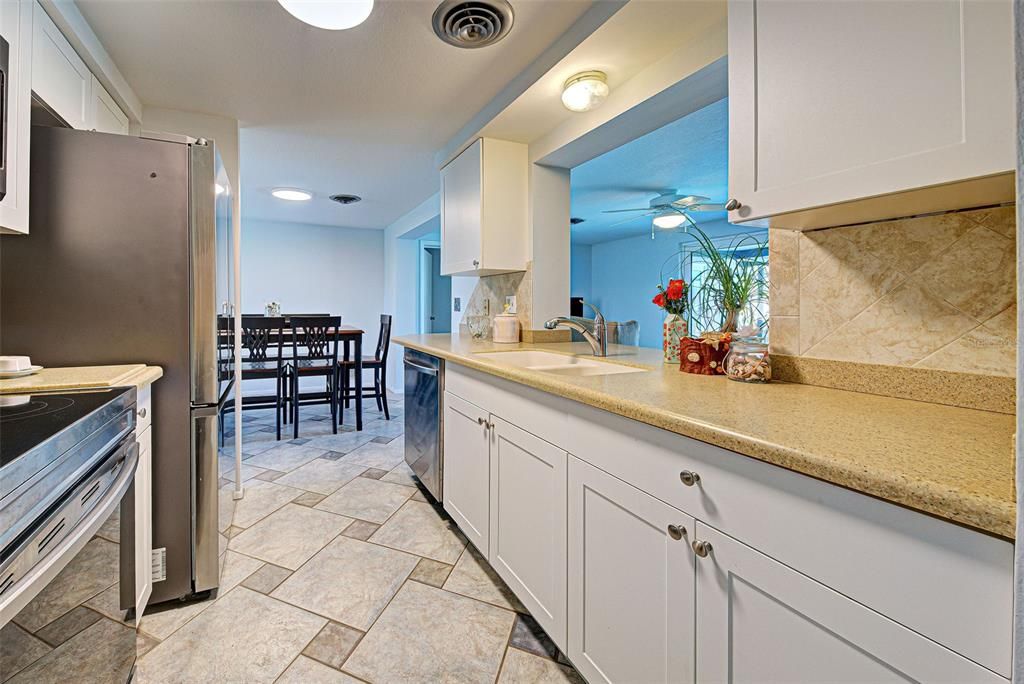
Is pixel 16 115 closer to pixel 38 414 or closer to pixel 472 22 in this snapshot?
pixel 38 414

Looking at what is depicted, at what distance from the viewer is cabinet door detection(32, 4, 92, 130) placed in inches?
58.5

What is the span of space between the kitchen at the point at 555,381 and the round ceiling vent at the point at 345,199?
1455 millimetres

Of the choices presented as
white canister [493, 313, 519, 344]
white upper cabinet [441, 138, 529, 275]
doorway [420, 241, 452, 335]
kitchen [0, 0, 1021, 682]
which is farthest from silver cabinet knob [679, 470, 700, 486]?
doorway [420, 241, 452, 335]

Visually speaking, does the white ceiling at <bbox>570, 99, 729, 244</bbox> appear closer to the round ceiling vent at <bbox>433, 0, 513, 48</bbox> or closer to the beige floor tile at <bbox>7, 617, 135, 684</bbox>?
the round ceiling vent at <bbox>433, 0, 513, 48</bbox>

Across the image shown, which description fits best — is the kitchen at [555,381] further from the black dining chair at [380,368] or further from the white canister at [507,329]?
the black dining chair at [380,368]

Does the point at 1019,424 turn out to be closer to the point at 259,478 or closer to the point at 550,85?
the point at 550,85

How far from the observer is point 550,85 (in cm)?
196

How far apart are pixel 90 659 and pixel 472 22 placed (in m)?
2.13

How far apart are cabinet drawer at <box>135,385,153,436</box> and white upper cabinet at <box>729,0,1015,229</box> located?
172 centimetres

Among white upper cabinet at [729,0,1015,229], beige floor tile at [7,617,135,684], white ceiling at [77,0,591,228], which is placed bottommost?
beige floor tile at [7,617,135,684]

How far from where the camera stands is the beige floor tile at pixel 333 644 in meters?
1.40

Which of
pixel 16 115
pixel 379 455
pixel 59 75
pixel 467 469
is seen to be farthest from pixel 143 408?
pixel 379 455

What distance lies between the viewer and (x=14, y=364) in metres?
1.25

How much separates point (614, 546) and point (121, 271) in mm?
1725
